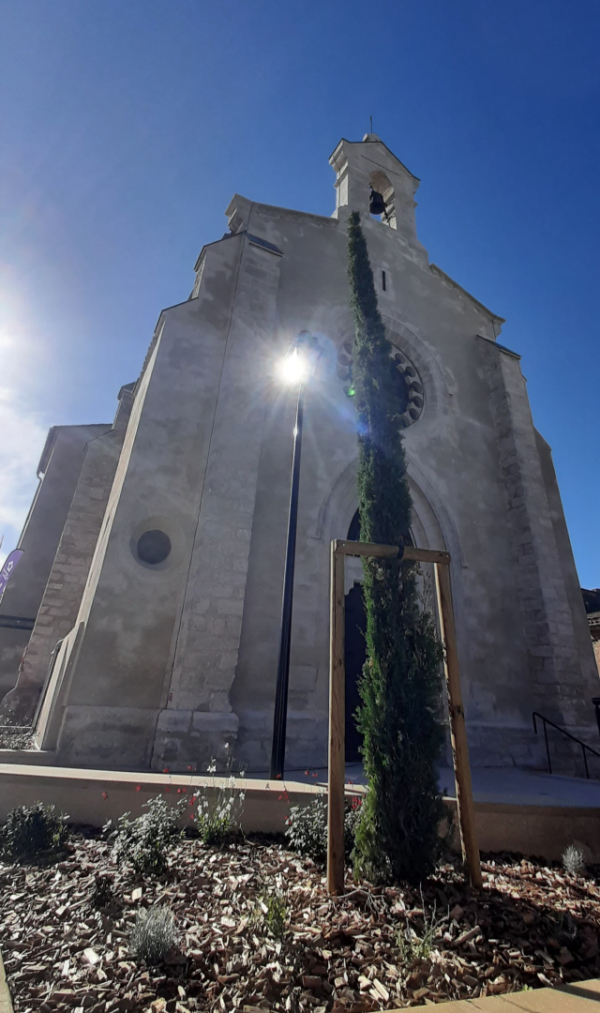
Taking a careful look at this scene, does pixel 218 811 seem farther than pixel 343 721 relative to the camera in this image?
Yes

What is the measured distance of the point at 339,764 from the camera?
3107mm

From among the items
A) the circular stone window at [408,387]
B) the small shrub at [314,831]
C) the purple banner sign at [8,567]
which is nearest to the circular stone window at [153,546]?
the small shrub at [314,831]

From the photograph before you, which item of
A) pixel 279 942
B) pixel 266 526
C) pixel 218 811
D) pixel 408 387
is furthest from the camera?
pixel 408 387

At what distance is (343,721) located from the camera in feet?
10.9

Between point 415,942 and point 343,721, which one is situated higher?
point 343,721

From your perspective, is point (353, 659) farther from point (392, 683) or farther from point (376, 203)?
point (376, 203)

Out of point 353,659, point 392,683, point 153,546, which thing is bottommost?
point 392,683

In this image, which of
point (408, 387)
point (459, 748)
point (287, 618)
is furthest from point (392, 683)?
point (408, 387)

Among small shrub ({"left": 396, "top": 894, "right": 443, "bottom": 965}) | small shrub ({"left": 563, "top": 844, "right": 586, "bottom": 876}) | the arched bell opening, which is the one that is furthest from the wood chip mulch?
the arched bell opening

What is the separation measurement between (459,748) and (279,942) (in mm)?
1664

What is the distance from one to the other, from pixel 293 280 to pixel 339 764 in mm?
10054

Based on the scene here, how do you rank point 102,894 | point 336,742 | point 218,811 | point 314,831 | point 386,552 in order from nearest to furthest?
1. point 102,894
2. point 336,742
3. point 314,831
4. point 218,811
5. point 386,552

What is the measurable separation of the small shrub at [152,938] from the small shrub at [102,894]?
1.63ft

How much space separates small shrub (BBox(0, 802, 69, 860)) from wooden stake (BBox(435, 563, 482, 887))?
2727 millimetres
